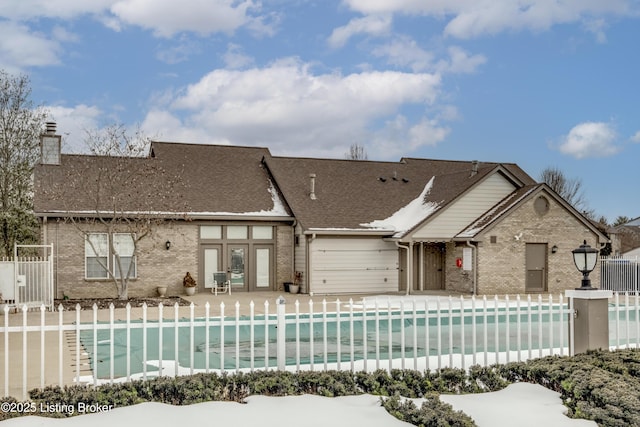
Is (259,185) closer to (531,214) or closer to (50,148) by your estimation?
(50,148)

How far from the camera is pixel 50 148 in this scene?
25.5 metres

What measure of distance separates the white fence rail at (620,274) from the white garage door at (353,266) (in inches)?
357

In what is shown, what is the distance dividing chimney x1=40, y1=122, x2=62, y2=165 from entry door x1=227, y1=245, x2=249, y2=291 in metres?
7.48

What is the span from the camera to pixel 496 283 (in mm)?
24641

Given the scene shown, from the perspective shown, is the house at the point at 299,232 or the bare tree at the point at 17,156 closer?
the house at the point at 299,232

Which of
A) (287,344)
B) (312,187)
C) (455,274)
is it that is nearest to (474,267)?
(455,274)

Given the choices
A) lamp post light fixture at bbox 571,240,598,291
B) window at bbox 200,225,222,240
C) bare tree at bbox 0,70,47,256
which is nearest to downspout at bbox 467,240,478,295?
window at bbox 200,225,222,240

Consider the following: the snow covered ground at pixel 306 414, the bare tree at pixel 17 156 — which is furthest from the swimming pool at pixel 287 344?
the bare tree at pixel 17 156

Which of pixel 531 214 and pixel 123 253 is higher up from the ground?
pixel 531 214

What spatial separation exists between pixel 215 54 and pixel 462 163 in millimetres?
18132

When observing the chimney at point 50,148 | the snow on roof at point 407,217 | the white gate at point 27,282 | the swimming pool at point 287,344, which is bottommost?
the swimming pool at point 287,344

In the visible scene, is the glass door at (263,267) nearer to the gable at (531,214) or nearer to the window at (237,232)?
the window at (237,232)

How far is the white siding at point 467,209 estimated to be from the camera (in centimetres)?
2564

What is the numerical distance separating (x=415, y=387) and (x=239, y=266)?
59.3 ft
